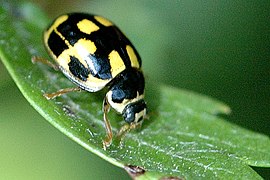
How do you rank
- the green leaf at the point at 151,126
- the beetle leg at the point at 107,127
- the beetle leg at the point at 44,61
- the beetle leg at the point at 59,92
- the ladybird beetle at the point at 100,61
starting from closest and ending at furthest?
1. the green leaf at the point at 151,126
2. the beetle leg at the point at 107,127
3. the beetle leg at the point at 59,92
4. the ladybird beetle at the point at 100,61
5. the beetle leg at the point at 44,61

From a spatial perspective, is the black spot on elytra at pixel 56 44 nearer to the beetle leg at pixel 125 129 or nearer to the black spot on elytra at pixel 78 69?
the black spot on elytra at pixel 78 69

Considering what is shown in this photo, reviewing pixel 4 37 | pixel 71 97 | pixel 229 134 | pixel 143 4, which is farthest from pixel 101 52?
pixel 143 4

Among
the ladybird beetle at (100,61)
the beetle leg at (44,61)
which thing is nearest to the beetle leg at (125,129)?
the ladybird beetle at (100,61)

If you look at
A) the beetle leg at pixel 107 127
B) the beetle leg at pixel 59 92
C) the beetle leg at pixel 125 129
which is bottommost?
the beetle leg at pixel 125 129

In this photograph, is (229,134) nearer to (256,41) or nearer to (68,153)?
(68,153)

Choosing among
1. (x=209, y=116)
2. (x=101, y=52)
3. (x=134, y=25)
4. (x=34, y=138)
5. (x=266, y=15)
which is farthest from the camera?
(x=266, y=15)

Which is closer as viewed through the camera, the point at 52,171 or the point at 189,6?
the point at 52,171
